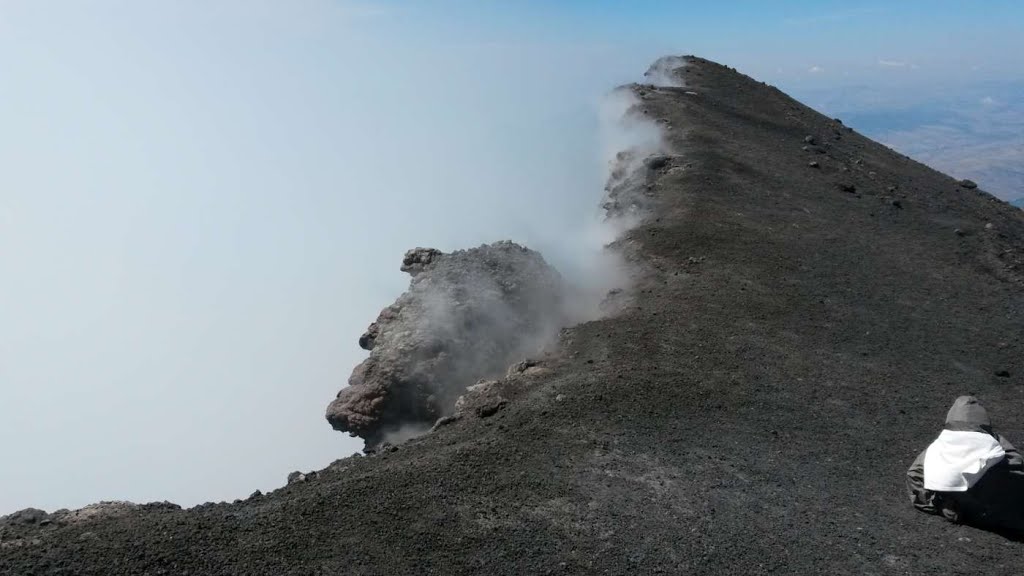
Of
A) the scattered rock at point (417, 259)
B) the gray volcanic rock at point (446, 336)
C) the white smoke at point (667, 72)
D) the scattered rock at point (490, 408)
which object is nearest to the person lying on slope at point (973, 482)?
the scattered rock at point (490, 408)

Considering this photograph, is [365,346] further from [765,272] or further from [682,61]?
[682,61]

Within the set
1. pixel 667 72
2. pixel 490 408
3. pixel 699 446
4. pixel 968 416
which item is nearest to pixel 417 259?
pixel 490 408

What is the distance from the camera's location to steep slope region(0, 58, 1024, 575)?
788 centimetres

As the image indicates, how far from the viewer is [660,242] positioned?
57.7ft

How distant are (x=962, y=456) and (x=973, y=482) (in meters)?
0.38

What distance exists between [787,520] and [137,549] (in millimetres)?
7597

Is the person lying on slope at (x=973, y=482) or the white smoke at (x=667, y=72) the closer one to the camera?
the person lying on slope at (x=973, y=482)

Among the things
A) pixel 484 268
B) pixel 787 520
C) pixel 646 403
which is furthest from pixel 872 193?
pixel 787 520

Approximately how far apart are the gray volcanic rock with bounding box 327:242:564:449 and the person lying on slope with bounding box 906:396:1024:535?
24.7ft

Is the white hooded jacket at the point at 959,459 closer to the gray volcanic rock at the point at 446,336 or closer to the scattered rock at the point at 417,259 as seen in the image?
the gray volcanic rock at the point at 446,336

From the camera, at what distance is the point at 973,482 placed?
8406 millimetres

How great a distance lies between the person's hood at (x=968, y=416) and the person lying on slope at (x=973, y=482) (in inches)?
11.5

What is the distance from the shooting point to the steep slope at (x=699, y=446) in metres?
7.88

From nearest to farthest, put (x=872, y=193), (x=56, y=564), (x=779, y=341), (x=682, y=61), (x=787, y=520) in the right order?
(x=56, y=564)
(x=787, y=520)
(x=779, y=341)
(x=872, y=193)
(x=682, y=61)
